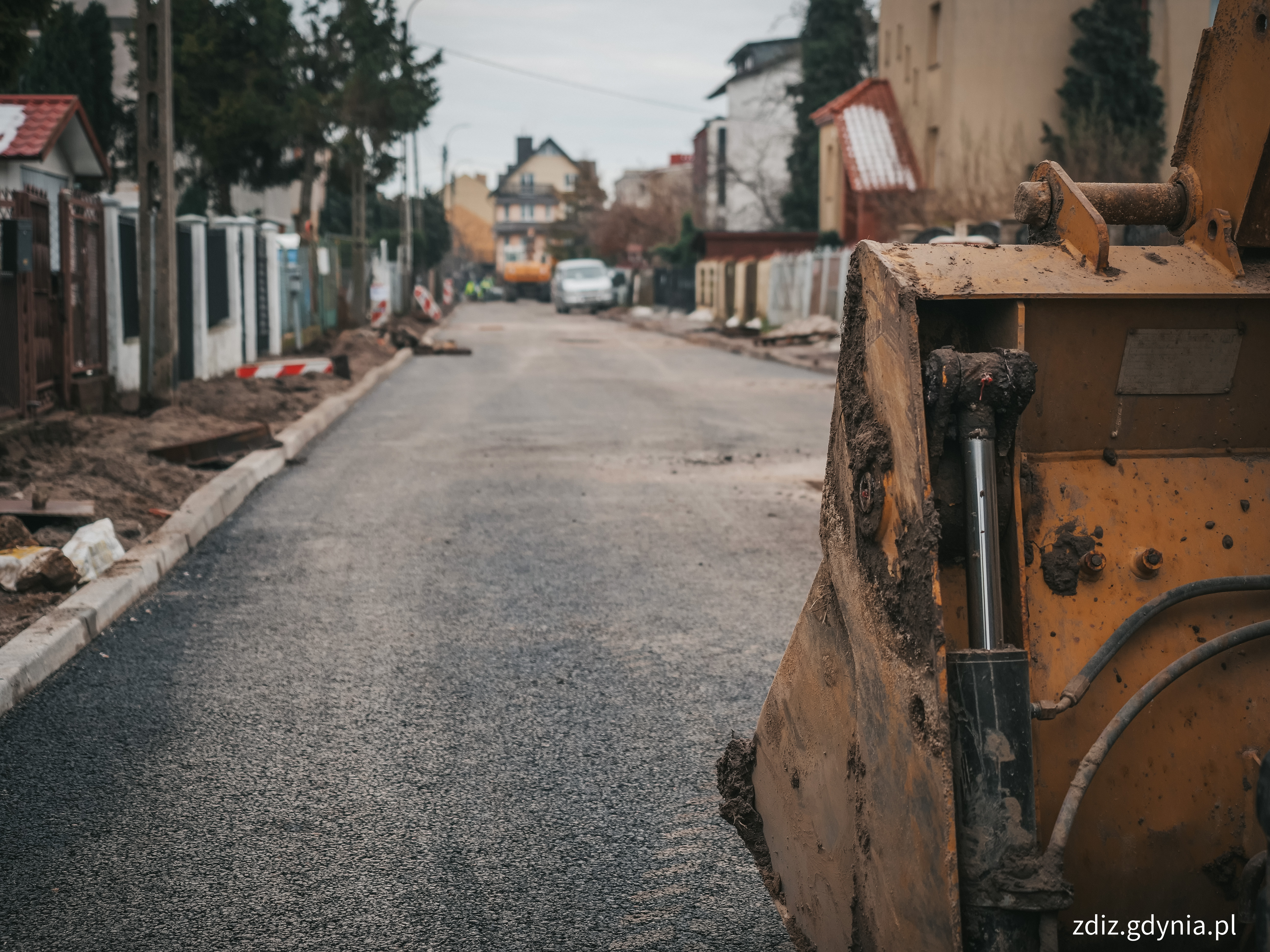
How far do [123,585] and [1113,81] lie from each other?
91.8 feet

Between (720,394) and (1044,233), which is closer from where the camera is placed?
(1044,233)

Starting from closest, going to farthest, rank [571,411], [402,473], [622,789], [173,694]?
[622,789] → [173,694] → [402,473] → [571,411]

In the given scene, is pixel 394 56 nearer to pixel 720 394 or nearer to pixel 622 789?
pixel 720 394

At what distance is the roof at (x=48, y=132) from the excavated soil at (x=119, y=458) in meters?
3.61

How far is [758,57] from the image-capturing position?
7194 cm

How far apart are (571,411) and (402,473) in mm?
4761

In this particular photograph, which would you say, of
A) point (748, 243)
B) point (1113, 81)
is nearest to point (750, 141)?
point (748, 243)

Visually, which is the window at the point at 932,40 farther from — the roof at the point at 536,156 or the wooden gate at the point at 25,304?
the roof at the point at 536,156

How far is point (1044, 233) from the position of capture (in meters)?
2.34

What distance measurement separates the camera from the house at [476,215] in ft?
446

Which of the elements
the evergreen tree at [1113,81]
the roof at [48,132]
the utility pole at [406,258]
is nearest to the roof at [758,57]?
the utility pole at [406,258]

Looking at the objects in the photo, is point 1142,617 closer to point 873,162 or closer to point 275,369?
point 275,369

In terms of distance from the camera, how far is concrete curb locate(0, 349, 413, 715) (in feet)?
15.2

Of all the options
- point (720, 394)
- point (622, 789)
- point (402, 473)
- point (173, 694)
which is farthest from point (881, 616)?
point (720, 394)
